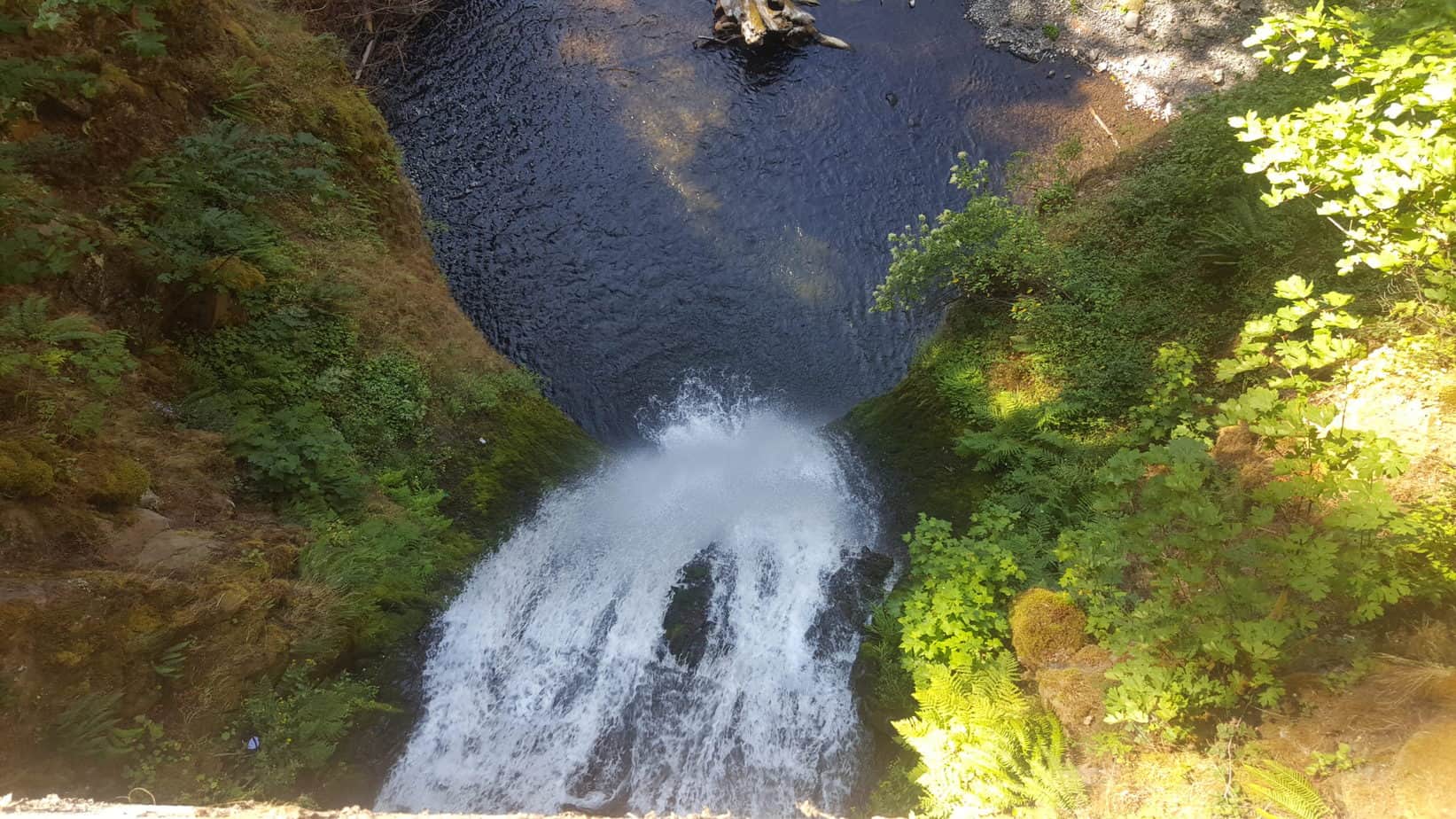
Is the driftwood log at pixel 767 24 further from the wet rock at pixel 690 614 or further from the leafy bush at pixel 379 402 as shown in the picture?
the wet rock at pixel 690 614

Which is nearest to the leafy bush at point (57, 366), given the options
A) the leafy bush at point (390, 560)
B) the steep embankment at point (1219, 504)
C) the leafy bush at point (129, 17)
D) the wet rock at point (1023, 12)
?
the leafy bush at point (390, 560)

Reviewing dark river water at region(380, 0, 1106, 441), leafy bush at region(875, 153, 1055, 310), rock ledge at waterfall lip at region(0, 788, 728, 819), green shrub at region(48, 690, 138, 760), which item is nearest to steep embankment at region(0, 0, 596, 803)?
green shrub at region(48, 690, 138, 760)

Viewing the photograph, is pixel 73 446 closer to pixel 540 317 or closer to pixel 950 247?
pixel 540 317

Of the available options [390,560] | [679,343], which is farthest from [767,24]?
[390,560]

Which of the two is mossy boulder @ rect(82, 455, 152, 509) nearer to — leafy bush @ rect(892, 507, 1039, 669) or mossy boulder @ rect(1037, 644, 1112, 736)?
leafy bush @ rect(892, 507, 1039, 669)

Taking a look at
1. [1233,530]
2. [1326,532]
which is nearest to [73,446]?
[1233,530]

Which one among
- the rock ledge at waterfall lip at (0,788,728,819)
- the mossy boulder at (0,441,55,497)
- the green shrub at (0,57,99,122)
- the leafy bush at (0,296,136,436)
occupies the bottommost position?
the rock ledge at waterfall lip at (0,788,728,819)
